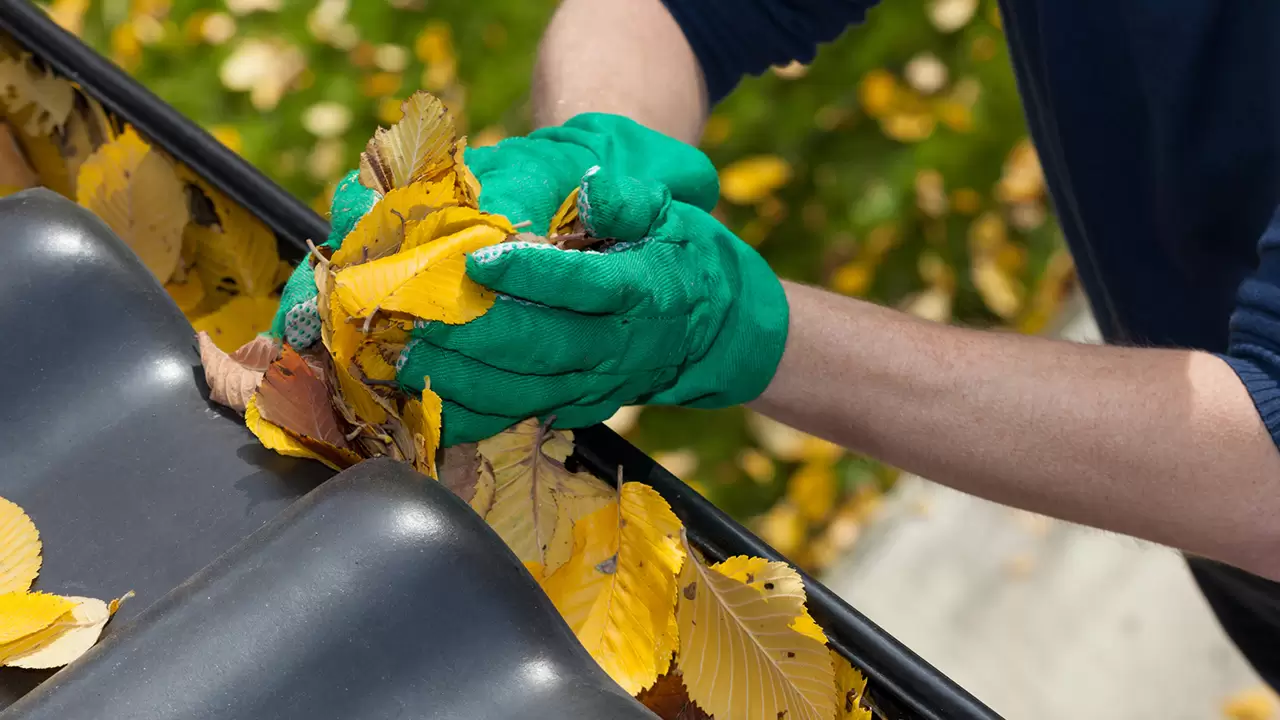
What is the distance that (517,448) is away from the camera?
0.74m

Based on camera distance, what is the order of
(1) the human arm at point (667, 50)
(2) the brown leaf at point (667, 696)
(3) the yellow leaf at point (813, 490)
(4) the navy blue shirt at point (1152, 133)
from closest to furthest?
(2) the brown leaf at point (667, 696) < (4) the navy blue shirt at point (1152, 133) < (1) the human arm at point (667, 50) < (3) the yellow leaf at point (813, 490)

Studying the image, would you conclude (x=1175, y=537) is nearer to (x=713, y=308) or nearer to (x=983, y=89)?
(x=713, y=308)

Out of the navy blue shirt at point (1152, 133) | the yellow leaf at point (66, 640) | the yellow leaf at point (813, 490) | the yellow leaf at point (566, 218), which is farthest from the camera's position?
the yellow leaf at point (813, 490)

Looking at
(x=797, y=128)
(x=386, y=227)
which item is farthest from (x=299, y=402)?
(x=797, y=128)

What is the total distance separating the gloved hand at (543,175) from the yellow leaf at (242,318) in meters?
0.04

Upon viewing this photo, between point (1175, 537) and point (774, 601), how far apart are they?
1.43 ft

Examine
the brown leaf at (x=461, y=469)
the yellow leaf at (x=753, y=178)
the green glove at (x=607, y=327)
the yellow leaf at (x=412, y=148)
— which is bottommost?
the yellow leaf at (x=753, y=178)

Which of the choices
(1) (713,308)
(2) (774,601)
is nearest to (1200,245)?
(1) (713,308)

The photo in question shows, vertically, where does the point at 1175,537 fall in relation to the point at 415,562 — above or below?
below

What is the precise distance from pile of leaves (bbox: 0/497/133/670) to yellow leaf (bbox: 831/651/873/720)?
1.41 ft

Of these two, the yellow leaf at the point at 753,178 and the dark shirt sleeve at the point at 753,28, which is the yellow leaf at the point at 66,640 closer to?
the dark shirt sleeve at the point at 753,28

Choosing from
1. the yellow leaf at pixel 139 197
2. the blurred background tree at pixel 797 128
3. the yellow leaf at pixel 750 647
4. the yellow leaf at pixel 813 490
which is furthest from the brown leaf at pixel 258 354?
the yellow leaf at pixel 813 490

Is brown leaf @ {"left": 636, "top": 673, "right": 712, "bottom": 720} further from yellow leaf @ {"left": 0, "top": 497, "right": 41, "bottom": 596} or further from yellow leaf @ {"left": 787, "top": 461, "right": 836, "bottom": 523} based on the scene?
yellow leaf @ {"left": 787, "top": 461, "right": 836, "bottom": 523}

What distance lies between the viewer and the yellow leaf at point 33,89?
873 mm
